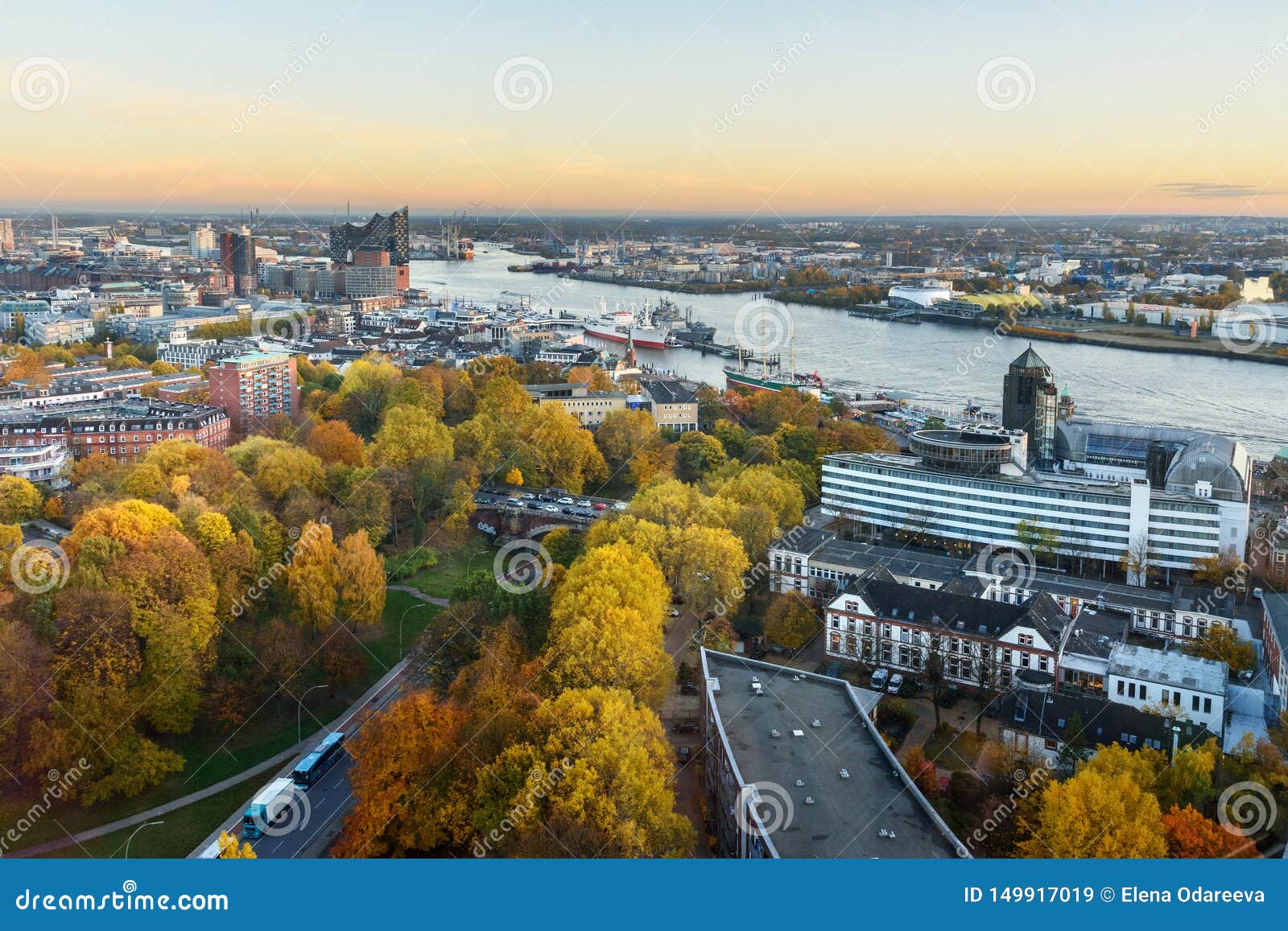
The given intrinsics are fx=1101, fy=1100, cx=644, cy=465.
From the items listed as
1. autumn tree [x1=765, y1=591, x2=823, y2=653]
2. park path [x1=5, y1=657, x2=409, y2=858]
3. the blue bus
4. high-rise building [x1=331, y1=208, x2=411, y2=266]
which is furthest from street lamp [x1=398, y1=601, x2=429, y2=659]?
high-rise building [x1=331, y1=208, x2=411, y2=266]

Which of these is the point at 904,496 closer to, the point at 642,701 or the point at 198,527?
the point at 642,701

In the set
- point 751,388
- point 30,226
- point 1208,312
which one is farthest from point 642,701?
point 30,226

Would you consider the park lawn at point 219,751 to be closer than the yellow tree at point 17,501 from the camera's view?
Yes

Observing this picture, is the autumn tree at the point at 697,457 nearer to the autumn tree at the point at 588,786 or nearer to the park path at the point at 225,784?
the park path at the point at 225,784

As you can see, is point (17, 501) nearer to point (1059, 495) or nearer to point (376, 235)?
point (1059, 495)

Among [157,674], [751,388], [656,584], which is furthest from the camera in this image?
[751,388]

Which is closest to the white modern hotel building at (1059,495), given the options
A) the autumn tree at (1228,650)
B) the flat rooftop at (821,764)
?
the autumn tree at (1228,650)

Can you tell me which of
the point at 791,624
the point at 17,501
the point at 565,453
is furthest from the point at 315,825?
the point at 565,453
